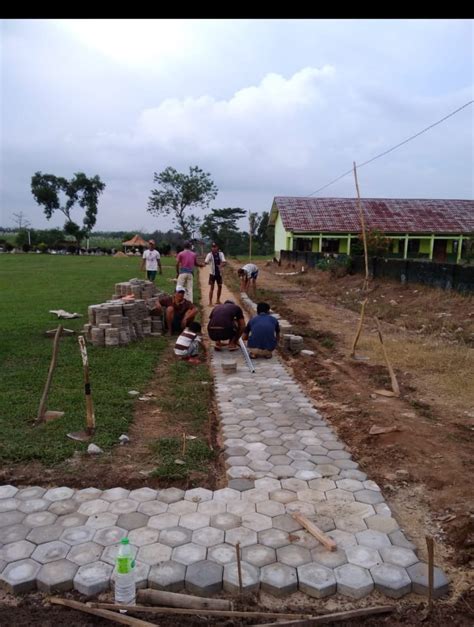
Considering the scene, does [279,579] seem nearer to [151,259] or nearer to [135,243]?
[151,259]

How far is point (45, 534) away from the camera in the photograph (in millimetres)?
2990

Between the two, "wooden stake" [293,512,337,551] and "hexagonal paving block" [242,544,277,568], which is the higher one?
"wooden stake" [293,512,337,551]

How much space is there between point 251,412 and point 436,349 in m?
4.41

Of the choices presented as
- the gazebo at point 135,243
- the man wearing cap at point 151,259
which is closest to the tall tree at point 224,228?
the gazebo at point 135,243

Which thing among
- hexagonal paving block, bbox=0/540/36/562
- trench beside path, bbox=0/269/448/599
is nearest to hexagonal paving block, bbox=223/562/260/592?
trench beside path, bbox=0/269/448/599

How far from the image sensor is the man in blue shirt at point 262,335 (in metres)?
7.56

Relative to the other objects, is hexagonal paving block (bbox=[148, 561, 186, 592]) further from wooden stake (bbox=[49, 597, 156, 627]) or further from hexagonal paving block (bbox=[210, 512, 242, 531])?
hexagonal paving block (bbox=[210, 512, 242, 531])

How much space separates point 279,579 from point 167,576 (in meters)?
0.61

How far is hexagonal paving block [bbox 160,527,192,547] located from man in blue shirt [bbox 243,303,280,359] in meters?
4.64

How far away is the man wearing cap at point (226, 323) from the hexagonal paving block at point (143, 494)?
4452 millimetres

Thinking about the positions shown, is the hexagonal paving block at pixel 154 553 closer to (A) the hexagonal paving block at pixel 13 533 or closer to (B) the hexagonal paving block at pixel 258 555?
(B) the hexagonal paving block at pixel 258 555

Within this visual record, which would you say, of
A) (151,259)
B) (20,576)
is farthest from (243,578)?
(151,259)

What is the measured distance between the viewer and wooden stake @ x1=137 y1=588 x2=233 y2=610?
2.41 meters
